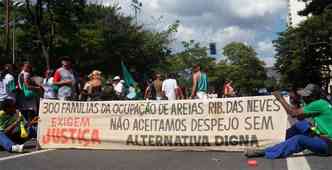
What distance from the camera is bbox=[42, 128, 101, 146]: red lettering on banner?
10.5 m

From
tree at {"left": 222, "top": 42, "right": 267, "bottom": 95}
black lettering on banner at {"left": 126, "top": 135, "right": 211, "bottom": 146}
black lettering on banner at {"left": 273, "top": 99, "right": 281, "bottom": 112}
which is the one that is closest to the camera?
black lettering on banner at {"left": 273, "top": 99, "right": 281, "bottom": 112}

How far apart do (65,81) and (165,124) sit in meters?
3.17

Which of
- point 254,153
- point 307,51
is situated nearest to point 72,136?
point 254,153

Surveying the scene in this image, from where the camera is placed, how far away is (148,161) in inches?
333

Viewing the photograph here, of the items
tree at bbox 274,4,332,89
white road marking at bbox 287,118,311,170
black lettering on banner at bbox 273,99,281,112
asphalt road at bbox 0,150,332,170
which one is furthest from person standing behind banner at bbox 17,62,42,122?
tree at bbox 274,4,332,89

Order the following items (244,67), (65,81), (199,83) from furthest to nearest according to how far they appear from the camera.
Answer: (244,67), (199,83), (65,81)

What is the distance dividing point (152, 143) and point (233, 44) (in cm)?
11667

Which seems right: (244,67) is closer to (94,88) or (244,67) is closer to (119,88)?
(119,88)

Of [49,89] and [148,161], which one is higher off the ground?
[49,89]

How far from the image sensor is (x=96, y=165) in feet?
26.4

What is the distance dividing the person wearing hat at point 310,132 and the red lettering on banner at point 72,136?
3.13 metres

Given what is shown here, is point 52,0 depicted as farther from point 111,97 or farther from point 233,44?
point 233,44

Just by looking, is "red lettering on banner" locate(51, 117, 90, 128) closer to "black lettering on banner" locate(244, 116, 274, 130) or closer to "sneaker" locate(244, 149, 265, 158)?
"black lettering on banner" locate(244, 116, 274, 130)

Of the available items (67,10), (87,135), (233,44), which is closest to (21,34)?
(67,10)
